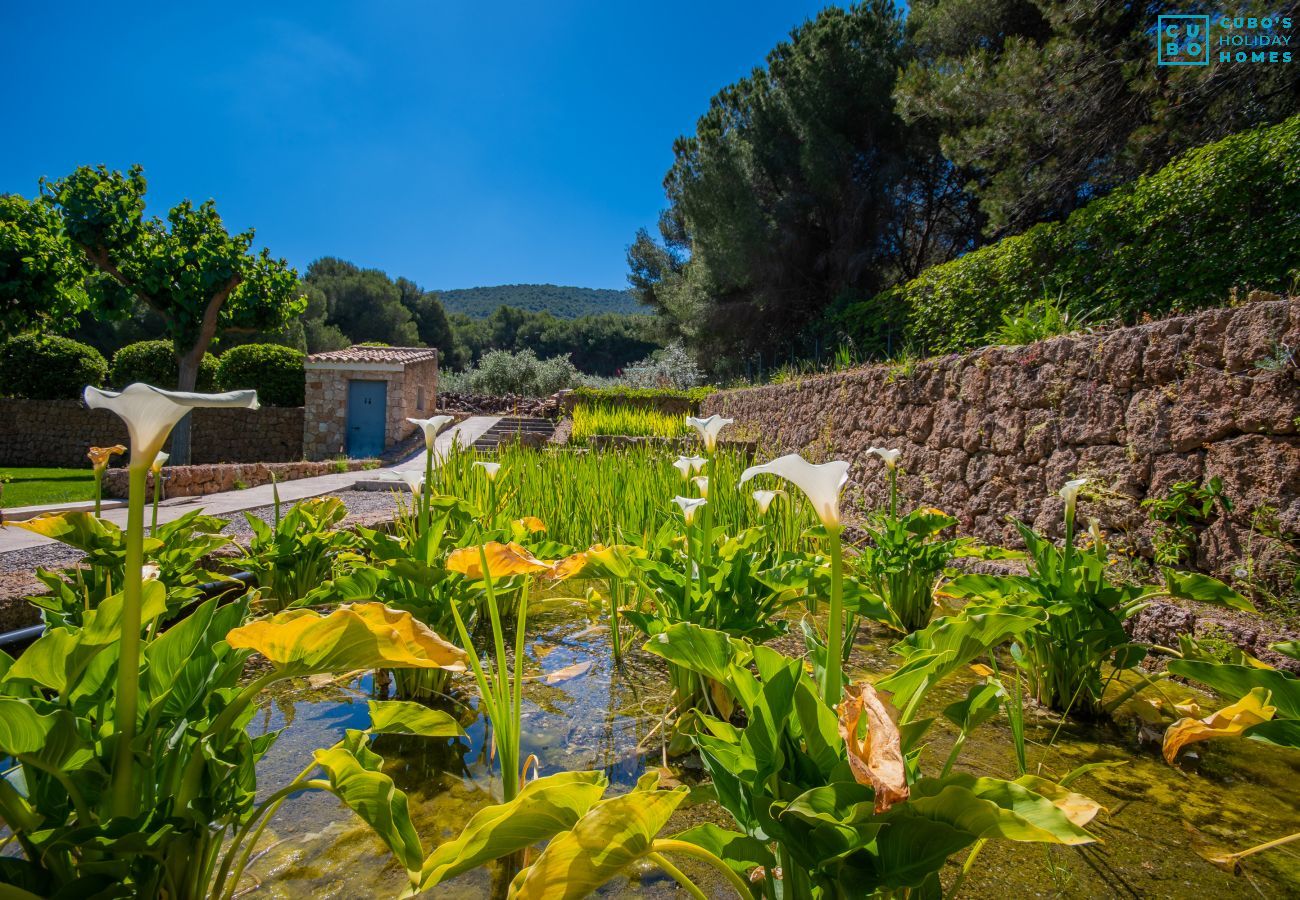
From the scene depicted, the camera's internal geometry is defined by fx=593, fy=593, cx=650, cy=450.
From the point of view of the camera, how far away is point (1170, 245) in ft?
14.1

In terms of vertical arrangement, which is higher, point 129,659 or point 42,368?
point 42,368

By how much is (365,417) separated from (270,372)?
9.25 feet

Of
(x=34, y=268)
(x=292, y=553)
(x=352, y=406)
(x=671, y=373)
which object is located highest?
(x=34, y=268)

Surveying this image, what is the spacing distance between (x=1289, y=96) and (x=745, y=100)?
10624 mm

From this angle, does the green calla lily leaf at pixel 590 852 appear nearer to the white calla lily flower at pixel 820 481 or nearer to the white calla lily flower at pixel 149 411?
the white calla lily flower at pixel 820 481

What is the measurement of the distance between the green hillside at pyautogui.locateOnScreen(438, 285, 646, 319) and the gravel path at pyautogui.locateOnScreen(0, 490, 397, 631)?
54367mm

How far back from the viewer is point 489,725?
1612 millimetres

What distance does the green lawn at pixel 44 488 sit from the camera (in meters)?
6.96

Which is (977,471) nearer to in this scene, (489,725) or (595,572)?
(595,572)

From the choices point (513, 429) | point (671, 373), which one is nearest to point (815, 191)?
point (671, 373)

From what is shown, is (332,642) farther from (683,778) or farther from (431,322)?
(431,322)

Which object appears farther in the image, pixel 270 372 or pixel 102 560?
pixel 270 372

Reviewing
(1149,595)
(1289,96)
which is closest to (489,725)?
(1149,595)

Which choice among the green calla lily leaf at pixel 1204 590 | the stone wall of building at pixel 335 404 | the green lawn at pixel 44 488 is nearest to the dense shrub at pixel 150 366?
the stone wall of building at pixel 335 404
